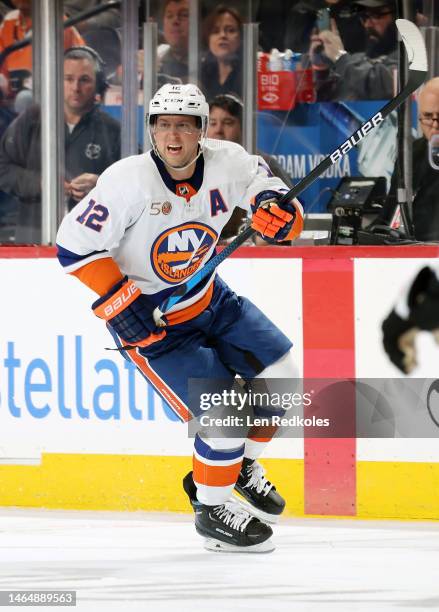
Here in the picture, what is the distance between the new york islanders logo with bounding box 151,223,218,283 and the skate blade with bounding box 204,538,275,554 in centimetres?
74

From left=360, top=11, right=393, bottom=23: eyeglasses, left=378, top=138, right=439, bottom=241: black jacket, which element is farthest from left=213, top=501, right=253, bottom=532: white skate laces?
left=360, top=11, right=393, bottom=23: eyeglasses

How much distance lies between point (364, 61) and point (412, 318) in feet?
4.25

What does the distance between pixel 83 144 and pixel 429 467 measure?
76.6 inches

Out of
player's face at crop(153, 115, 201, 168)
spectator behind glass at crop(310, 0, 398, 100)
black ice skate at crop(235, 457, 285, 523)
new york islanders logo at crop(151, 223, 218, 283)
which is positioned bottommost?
black ice skate at crop(235, 457, 285, 523)

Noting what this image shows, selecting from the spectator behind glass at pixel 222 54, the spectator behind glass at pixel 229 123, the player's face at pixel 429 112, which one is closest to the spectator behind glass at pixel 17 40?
the spectator behind glass at pixel 222 54

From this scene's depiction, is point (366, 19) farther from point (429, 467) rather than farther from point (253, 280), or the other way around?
point (429, 467)

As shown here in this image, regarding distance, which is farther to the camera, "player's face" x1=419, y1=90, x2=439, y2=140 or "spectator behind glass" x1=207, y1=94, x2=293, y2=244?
"spectator behind glass" x1=207, y1=94, x2=293, y2=244

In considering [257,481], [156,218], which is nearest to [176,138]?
[156,218]

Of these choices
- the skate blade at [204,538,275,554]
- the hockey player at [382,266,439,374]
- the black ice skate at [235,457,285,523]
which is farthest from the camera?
the hockey player at [382,266,439,374]

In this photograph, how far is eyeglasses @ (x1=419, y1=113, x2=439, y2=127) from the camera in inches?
179

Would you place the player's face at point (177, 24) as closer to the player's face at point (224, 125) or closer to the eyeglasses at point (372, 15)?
the player's face at point (224, 125)

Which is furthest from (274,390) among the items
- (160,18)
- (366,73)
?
(160,18)

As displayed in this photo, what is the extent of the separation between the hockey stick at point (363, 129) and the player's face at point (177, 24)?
5.59 ft

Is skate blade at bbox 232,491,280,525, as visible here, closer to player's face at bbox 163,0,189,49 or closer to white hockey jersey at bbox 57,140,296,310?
white hockey jersey at bbox 57,140,296,310
